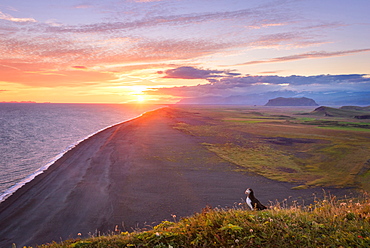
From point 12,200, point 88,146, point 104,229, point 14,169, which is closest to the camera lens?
point 104,229

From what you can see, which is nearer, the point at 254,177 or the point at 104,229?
the point at 104,229

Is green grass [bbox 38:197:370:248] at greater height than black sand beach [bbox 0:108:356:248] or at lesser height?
greater

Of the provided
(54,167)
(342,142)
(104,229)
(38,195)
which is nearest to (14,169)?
(54,167)

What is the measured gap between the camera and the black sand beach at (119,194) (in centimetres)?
1276

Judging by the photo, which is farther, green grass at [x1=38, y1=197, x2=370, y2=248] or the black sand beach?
the black sand beach

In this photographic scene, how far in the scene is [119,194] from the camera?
17062mm

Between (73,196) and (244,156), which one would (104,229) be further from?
(244,156)

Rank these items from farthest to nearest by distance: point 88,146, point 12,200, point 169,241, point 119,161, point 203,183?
point 88,146 → point 119,161 → point 203,183 → point 12,200 → point 169,241

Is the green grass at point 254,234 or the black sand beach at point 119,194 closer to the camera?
the green grass at point 254,234

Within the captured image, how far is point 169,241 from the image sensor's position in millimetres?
4918

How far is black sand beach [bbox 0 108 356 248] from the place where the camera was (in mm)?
12758

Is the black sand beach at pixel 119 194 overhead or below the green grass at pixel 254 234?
below

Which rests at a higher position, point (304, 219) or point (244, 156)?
point (304, 219)

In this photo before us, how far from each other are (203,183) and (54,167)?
52.9ft
